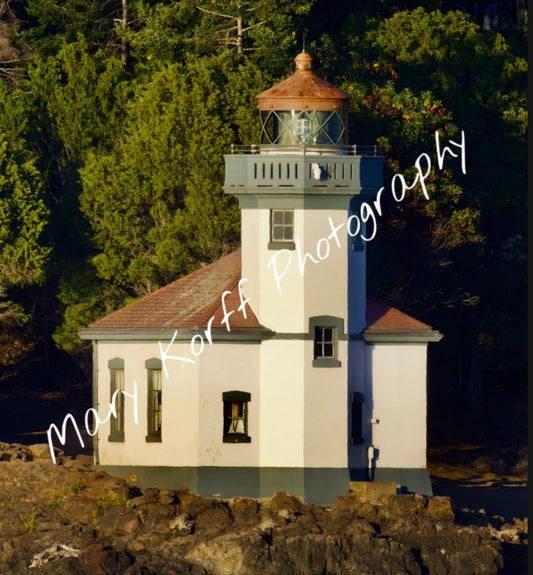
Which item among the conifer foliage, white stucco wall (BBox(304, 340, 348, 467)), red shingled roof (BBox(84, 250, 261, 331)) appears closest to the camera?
white stucco wall (BBox(304, 340, 348, 467))

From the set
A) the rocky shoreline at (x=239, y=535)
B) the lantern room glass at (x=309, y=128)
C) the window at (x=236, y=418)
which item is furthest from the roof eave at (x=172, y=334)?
the lantern room glass at (x=309, y=128)

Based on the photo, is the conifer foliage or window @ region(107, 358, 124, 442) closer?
window @ region(107, 358, 124, 442)

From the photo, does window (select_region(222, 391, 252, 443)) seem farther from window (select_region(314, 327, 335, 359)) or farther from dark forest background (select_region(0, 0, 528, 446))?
dark forest background (select_region(0, 0, 528, 446))

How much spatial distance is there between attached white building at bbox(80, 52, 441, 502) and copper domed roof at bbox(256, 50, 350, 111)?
4 cm

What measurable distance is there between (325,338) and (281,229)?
7.71 feet

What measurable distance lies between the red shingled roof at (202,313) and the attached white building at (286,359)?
0.19 feet

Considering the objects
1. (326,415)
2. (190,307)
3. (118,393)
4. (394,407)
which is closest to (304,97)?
(190,307)

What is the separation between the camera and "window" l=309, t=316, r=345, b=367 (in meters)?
44.9

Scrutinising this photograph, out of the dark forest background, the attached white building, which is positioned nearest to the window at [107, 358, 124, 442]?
the attached white building

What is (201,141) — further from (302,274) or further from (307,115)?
(302,274)

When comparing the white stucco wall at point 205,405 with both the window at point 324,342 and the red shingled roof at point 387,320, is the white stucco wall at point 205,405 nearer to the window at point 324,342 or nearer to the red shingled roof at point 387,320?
the window at point 324,342

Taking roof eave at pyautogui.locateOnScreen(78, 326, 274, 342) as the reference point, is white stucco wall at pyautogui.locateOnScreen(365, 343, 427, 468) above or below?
below

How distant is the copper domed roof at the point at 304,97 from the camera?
45312 millimetres

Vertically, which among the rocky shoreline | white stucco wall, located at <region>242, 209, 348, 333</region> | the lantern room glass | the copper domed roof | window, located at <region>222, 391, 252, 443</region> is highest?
the copper domed roof
